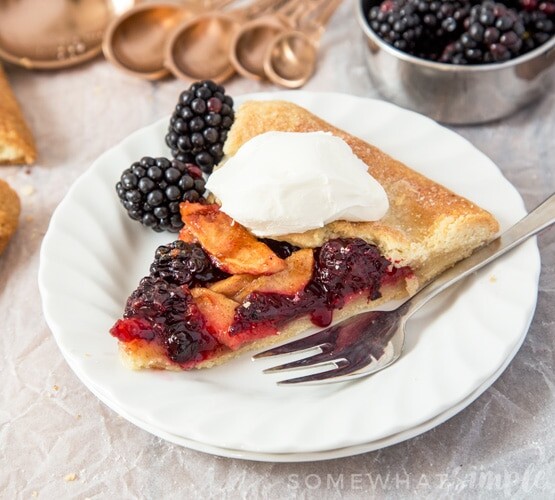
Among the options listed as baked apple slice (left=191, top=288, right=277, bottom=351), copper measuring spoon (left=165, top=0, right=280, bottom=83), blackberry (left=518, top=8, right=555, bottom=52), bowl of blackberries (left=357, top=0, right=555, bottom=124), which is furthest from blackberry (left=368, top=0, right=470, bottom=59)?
baked apple slice (left=191, top=288, right=277, bottom=351)

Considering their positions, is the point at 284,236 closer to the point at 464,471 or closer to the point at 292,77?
the point at 464,471

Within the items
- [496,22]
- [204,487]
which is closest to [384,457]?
[204,487]

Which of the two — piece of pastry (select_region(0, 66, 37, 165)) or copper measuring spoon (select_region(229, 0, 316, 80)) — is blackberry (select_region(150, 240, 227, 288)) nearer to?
piece of pastry (select_region(0, 66, 37, 165))

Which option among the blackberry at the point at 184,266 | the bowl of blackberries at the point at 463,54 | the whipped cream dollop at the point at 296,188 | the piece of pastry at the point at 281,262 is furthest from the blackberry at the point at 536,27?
the blackberry at the point at 184,266

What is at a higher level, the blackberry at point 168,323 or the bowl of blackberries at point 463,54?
the bowl of blackberries at point 463,54

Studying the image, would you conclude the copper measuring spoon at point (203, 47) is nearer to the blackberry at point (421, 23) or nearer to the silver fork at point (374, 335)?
the blackberry at point (421, 23)

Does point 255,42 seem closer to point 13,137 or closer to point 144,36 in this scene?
point 144,36
